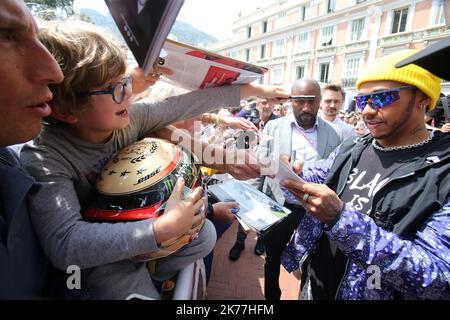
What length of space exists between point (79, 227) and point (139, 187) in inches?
10.1

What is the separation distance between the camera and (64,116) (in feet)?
3.57

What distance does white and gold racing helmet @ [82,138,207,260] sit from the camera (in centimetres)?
100

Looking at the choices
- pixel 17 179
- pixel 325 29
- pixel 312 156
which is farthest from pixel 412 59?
pixel 325 29

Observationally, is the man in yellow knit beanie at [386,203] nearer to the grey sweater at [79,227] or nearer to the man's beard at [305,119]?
the grey sweater at [79,227]

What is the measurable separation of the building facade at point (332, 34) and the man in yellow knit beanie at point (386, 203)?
76.7ft

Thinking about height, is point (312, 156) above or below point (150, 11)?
below

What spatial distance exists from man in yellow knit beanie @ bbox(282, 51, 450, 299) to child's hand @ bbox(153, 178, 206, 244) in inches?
27.2

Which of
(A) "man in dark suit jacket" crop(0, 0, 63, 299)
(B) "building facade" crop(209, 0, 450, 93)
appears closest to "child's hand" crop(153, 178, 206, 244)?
(A) "man in dark suit jacket" crop(0, 0, 63, 299)

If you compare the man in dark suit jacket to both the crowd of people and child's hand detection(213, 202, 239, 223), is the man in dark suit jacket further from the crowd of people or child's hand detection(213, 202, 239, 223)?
child's hand detection(213, 202, 239, 223)

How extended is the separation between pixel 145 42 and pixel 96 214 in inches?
29.4

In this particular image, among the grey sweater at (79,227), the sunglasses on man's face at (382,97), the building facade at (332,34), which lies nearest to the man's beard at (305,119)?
the sunglasses on man's face at (382,97)

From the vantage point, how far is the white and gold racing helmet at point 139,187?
1000 millimetres

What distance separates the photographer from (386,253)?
1222 millimetres
